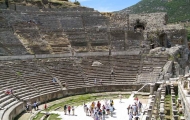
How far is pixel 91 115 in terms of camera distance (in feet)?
67.4

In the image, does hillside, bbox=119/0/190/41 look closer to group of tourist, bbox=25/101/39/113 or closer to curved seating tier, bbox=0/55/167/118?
curved seating tier, bbox=0/55/167/118

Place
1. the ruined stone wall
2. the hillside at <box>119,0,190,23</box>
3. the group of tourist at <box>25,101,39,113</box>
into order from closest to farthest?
the group of tourist at <box>25,101,39,113</box>, the ruined stone wall, the hillside at <box>119,0,190,23</box>

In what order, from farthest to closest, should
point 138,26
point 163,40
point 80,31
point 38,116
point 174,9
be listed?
point 174,9
point 138,26
point 163,40
point 80,31
point 38,116

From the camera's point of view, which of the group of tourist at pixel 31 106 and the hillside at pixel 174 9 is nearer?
the group of tourist at pixel 31 106

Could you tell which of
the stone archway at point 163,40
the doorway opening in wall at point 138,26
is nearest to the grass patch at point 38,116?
the stone archway at point 163,40

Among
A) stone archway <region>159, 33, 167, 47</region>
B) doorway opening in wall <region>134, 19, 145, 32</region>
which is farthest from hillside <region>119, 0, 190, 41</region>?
stone archway <region>159, 33, 167, 47</region>

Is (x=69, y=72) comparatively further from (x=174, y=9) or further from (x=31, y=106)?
(x=174, y=9)

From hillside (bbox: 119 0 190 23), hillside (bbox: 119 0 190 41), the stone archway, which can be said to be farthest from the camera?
hillside (bbox: 119 0 190 23)

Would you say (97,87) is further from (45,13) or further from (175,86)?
(45,13)

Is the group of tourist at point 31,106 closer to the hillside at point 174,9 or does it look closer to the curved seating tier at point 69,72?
the curved seating tier at point 69,72

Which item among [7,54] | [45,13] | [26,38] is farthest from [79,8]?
[7,54]

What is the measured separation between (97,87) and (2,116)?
37.7 ft

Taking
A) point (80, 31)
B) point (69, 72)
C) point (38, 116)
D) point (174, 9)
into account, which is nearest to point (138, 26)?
point (80, 31)

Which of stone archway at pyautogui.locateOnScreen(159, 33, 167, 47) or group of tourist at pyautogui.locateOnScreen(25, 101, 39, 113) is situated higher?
stone archway at pyautogui.locateOnScreen(159, 33, 167, 47)
